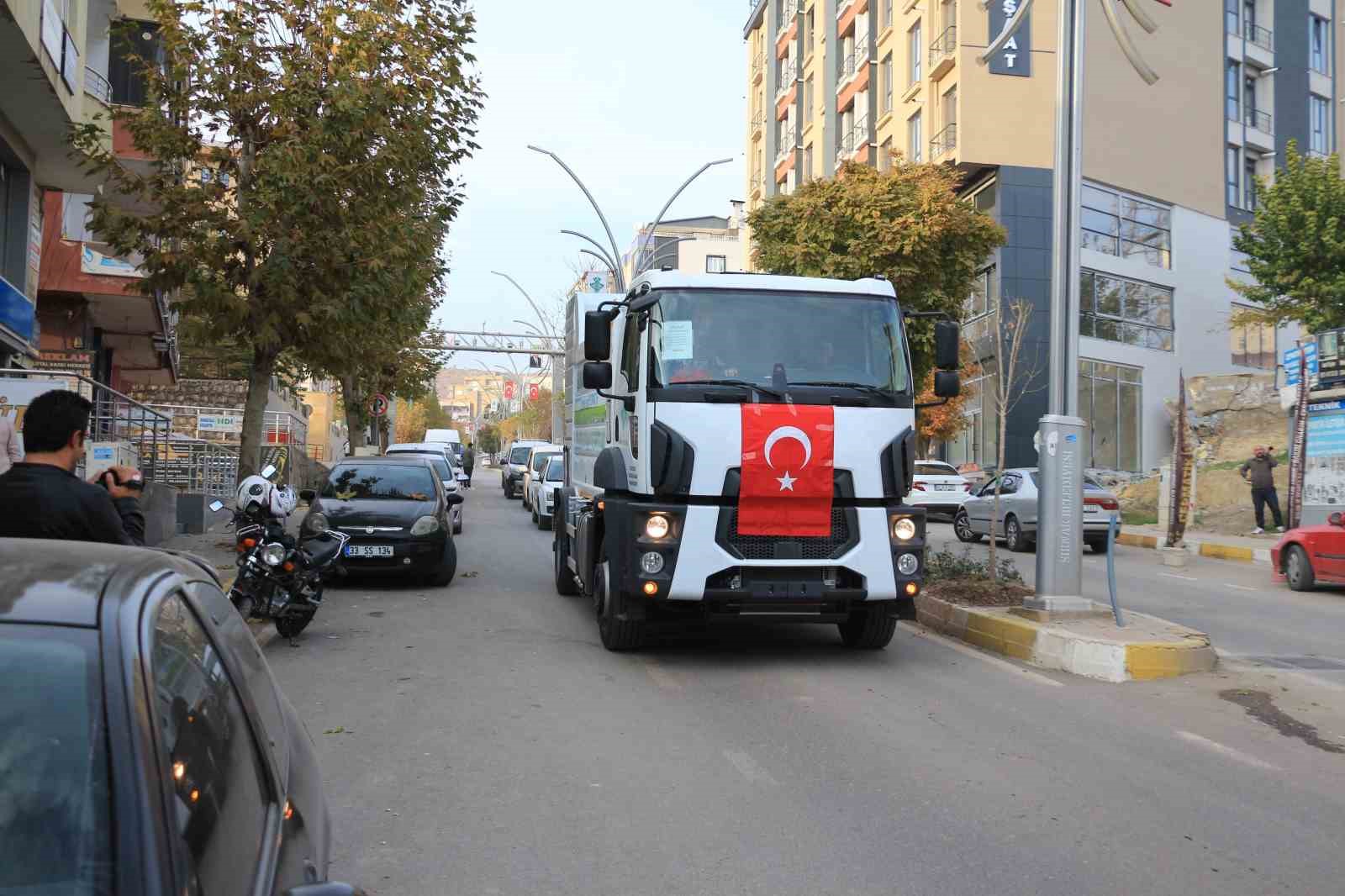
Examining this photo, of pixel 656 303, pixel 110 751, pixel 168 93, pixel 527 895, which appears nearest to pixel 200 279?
pixel 168 93

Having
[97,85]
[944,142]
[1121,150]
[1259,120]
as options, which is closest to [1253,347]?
[1259,120]

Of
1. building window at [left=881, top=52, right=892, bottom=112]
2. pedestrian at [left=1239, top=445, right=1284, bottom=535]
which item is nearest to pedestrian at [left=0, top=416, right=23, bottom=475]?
pedestrian at [left=1239, top=445, right=1284, bottom=535]

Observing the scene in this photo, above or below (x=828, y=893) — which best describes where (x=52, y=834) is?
above

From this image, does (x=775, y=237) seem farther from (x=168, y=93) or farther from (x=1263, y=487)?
(x=168, y=93)

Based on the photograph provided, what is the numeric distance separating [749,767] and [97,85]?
63.7ft

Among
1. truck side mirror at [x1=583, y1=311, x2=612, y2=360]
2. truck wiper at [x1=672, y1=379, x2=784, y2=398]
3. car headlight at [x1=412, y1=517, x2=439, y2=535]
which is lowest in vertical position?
car headlight at [x1=412, y1=517, x2=439, y2=535]

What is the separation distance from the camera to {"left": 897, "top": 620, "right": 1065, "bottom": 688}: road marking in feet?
28.5

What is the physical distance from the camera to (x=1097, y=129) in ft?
118

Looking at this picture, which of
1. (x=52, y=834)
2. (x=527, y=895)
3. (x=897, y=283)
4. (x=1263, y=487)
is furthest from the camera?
(x=897, y=283)

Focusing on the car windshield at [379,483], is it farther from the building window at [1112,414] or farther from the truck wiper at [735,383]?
the building window at [1112,414]

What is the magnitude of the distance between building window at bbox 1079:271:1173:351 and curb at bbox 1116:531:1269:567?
1356 cm

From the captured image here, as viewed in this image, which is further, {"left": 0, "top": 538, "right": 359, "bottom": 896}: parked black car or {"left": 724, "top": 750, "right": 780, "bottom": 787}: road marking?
{"left": 724, "top": 750, "right": 780, "bottom": 787}: road marking

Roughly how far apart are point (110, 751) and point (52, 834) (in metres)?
0.14

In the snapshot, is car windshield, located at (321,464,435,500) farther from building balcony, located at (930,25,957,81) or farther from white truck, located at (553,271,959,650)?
building balcony, located at (930,25,957,81)
